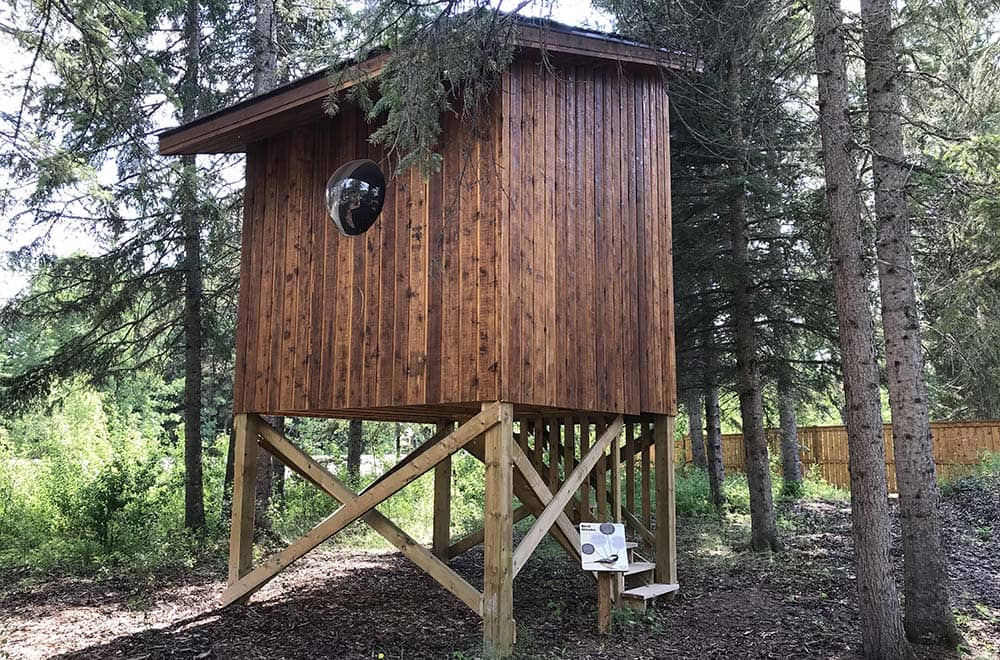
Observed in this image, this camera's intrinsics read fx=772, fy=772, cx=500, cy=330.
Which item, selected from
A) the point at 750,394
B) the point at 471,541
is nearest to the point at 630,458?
the point at 750,394

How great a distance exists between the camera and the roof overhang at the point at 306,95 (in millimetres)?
6211

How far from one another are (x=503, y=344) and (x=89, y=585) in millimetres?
5520

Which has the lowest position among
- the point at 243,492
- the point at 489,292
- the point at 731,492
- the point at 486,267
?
the point at 731,492

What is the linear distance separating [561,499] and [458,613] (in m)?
1.51

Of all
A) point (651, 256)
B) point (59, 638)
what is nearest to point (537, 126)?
point (651, 256)

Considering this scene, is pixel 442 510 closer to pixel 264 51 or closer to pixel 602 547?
pixel 602 547

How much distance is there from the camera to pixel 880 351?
1081 centimetres

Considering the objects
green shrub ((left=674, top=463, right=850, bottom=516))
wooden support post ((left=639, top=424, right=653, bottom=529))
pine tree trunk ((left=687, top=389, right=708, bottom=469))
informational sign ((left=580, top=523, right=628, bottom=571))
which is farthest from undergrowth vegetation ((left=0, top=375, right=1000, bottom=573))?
informational sign ((left=580, top=523, right=628, bottom=571))

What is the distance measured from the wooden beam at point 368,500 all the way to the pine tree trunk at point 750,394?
4432 mm

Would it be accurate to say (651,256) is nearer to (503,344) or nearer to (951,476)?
(503,344)

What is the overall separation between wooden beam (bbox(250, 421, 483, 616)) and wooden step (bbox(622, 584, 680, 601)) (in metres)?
1.63

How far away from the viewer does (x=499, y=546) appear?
5.74m

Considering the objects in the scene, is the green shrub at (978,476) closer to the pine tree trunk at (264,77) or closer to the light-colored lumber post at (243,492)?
the pine tree trunk at (264,77)

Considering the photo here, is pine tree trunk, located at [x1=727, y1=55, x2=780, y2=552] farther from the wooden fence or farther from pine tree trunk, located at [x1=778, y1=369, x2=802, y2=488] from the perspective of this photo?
the wooden fence
